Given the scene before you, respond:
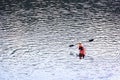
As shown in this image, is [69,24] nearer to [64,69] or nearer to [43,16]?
[43,16]

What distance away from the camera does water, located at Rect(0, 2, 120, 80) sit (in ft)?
105

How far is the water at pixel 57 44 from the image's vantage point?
31.9m

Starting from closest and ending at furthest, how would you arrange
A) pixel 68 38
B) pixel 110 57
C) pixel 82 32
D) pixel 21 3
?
pixel 110 57 < pixel 68 38 < pixel 82 32 < pixel 21 3

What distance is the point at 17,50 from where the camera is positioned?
3850cm

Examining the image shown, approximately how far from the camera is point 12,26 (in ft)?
166

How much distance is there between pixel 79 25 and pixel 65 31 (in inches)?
165

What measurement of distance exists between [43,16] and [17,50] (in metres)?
19.4

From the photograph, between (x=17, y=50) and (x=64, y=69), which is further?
(x=17, y=50)

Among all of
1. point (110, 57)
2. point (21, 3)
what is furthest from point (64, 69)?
point (21, 3)

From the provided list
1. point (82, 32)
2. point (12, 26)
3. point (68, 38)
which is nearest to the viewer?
point (68, 38)

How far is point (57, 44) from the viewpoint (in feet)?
136

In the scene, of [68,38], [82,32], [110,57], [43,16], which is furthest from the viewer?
[43,16]

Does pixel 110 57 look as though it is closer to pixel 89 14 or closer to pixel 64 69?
pixel 64 69

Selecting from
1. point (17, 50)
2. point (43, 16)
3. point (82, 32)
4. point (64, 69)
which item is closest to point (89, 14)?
point (43, 16)
